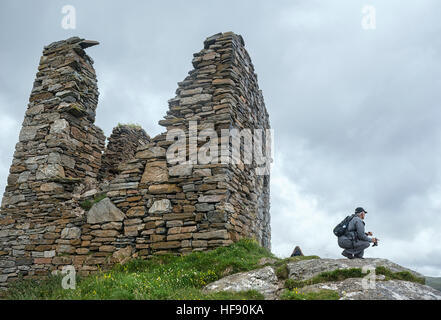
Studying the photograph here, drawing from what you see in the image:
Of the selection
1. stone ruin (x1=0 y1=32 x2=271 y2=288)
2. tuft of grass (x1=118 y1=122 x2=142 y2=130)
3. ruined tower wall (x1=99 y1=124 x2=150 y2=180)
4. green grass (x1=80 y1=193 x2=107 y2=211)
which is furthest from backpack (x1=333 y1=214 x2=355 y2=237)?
tuft of grass (x1=118 y1=122 x2=142 y2=130)

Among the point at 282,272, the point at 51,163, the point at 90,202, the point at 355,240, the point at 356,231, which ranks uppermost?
the point at 51,163

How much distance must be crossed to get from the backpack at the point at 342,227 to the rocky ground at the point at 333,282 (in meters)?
1.01

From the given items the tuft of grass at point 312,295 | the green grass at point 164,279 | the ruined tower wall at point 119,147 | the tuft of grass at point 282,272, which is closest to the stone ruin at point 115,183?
the green grass at point 164,279

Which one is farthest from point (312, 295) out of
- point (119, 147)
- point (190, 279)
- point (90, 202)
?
point (119, 147)

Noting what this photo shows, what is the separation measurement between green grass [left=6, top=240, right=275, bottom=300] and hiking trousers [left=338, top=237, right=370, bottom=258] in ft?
5.54

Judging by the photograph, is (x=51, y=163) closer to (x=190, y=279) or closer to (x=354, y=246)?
(x=190, y=279)

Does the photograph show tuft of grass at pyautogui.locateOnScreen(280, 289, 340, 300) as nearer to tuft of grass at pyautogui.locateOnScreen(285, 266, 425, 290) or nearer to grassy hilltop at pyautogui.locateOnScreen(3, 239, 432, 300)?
grassy hilltop at pyautogui.locateOnScreen(3, 239, 432, 300)

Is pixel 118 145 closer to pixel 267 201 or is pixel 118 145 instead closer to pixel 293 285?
pixel 267 201

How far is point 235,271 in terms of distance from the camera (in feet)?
21.1

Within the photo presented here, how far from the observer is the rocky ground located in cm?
484

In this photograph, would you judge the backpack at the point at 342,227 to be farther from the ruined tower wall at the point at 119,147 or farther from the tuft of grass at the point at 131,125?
the tuft of grass at the point at 131,125

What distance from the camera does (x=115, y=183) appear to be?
8.66m

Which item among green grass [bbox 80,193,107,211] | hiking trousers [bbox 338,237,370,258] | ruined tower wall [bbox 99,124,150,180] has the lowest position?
hiking trousers [bbox 338,237,370,258]

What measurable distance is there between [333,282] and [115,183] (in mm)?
5577
